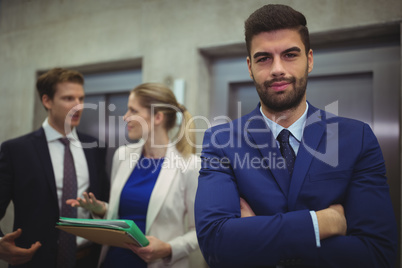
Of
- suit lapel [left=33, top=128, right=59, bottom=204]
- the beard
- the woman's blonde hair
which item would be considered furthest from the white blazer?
the beard

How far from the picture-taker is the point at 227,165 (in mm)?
1087

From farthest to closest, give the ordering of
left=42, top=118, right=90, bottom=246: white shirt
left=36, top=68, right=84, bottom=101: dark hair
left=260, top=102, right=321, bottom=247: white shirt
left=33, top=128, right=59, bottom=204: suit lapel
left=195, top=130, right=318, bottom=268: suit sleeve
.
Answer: left=36, top=68, right=84, bottom=101: dark hair, left=42, top=118, right=90, bottom=246: white shirt, left=33, top=128, right=59, bottom=204: suit lapel, left=260, top=102, right=321, bottom=247: white shirt, left=195, top=130, right=318, bottom=268: suit sleeve

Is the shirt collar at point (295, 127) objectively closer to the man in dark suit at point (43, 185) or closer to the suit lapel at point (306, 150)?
the suit lapel at point (306, 150)

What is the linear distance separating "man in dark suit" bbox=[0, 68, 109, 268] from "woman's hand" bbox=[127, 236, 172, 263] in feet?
1.74

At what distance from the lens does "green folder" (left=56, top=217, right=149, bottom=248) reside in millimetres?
1292

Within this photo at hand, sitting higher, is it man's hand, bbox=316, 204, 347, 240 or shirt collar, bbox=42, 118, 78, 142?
shirt collar, bbox=42, 118, 78, 142

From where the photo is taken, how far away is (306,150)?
3.43 ft

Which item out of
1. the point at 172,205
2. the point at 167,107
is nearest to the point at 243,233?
the point at 172,205

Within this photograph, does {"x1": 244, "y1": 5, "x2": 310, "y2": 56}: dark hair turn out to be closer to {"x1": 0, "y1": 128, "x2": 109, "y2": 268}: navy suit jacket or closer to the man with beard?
the man with beard

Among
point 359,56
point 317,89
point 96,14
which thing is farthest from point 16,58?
point 359,56

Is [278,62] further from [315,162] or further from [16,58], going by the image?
[16,58]

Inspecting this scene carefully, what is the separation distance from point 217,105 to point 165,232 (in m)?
1.06

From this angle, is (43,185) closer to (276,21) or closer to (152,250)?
(152,250)

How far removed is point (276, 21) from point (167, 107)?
1045 millimetres
